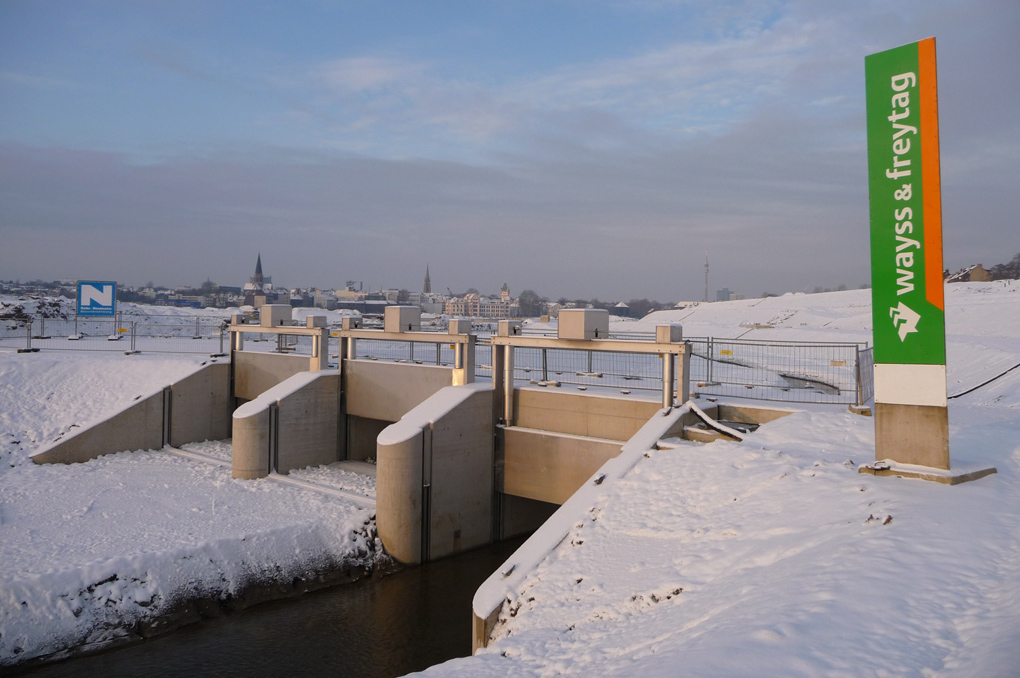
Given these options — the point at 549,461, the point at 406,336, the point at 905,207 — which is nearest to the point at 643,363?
the point at 549,461

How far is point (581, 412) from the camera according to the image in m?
16.4

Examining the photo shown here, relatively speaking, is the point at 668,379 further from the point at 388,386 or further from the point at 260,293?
the point at 260,293

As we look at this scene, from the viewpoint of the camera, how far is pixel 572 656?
752 centimetres

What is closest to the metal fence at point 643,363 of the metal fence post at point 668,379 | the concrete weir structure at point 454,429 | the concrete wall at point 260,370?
the concrete weir structure at point 454,429

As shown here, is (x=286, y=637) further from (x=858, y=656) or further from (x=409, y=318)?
(x=858, y=656)

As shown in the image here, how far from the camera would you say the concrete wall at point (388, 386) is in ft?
64.2

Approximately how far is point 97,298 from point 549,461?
888 inches

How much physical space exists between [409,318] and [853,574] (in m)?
14.7

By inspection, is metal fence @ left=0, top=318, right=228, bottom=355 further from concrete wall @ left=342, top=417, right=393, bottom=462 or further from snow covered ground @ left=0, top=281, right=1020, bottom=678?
concrete wall @ left=342, top=417, right=393, bottom=462

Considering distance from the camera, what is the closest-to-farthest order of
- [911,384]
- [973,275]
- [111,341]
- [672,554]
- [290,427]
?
1. [672,554]
2. [911,384]
3. [290,427]
4. [111,341]
5. [973,275]

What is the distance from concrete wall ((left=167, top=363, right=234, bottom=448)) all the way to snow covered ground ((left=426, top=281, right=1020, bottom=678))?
55.1 feet

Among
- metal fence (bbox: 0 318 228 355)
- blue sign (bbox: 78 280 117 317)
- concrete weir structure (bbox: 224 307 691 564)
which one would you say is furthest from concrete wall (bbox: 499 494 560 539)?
blue sign (bbox: 78 280 117 317)

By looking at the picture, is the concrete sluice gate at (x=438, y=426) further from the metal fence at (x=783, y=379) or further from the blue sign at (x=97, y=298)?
the blue sign at (x=97, y=298)

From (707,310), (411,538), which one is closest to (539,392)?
(411,538)
